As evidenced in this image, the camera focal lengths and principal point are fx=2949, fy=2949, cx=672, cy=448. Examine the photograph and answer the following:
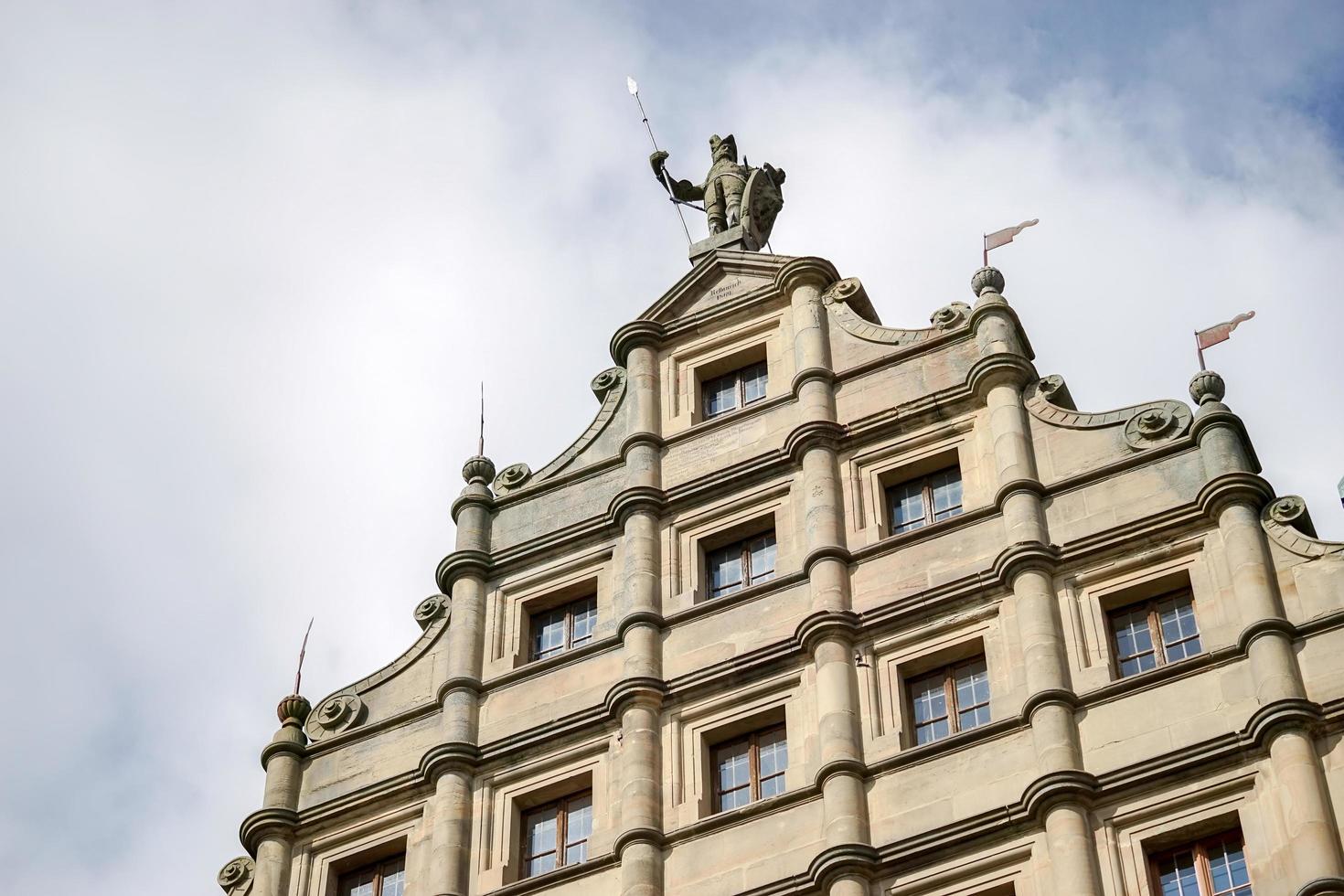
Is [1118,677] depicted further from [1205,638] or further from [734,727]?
[734,727]

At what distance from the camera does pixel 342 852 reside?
39.7 metres

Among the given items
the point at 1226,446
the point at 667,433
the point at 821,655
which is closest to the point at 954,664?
the point at 821,655

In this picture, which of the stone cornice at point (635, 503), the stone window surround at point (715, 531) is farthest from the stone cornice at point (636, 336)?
the stone window surround at point (715, 531)

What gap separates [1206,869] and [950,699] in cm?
474

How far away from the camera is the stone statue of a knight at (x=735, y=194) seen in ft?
158

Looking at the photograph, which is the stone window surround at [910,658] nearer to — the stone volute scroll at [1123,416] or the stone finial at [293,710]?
the stone volute scroll at [1123,416]

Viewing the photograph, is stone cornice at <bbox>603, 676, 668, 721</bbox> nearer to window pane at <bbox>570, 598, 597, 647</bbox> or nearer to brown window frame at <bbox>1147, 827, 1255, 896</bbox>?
window pane at <bbox>570, 598, 597, 647</bbox>

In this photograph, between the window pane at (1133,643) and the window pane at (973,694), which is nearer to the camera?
the window pane at (1133,643)

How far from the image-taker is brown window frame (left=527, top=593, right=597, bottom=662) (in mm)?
41156

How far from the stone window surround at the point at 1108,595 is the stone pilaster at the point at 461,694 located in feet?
27.2

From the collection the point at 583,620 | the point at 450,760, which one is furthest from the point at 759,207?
the point at 450,760

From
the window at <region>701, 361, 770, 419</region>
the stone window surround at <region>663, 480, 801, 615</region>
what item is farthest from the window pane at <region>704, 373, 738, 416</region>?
the stone window surround at <region>663, 480, 801, 615</region>

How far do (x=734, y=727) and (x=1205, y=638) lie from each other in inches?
249

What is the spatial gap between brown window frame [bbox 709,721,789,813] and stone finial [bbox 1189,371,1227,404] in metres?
7.05
